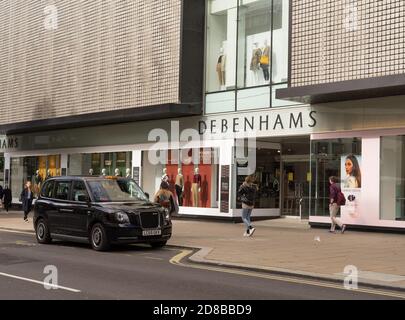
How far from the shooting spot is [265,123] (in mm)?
21859

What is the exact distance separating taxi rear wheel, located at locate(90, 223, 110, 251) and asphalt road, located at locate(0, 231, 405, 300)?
44 cm

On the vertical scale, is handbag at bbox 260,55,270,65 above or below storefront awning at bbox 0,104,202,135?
above

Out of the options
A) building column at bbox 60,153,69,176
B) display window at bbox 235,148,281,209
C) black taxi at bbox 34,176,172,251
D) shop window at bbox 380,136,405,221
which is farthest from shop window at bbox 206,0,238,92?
building column at bbox 60,153,69,176

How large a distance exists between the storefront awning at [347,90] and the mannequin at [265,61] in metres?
2.63

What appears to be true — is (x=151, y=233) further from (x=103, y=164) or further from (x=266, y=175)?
(x=103, y=164)

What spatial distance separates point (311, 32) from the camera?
19.2 m

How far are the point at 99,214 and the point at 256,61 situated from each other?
10.9 m

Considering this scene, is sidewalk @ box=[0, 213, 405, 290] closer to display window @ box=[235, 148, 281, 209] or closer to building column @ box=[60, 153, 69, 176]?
display window @ box=[235, 148, 281, 209]

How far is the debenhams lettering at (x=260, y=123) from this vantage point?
67.8 ft

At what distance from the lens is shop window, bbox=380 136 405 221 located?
60.3 feet

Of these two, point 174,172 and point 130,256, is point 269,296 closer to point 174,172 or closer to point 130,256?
point 130,256

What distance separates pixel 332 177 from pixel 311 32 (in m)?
4.68

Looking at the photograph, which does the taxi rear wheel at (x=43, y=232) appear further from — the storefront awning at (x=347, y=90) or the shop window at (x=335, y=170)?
the shop window at (x=335, y=170)

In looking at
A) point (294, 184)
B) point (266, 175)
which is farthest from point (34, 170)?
point (294, 184)
